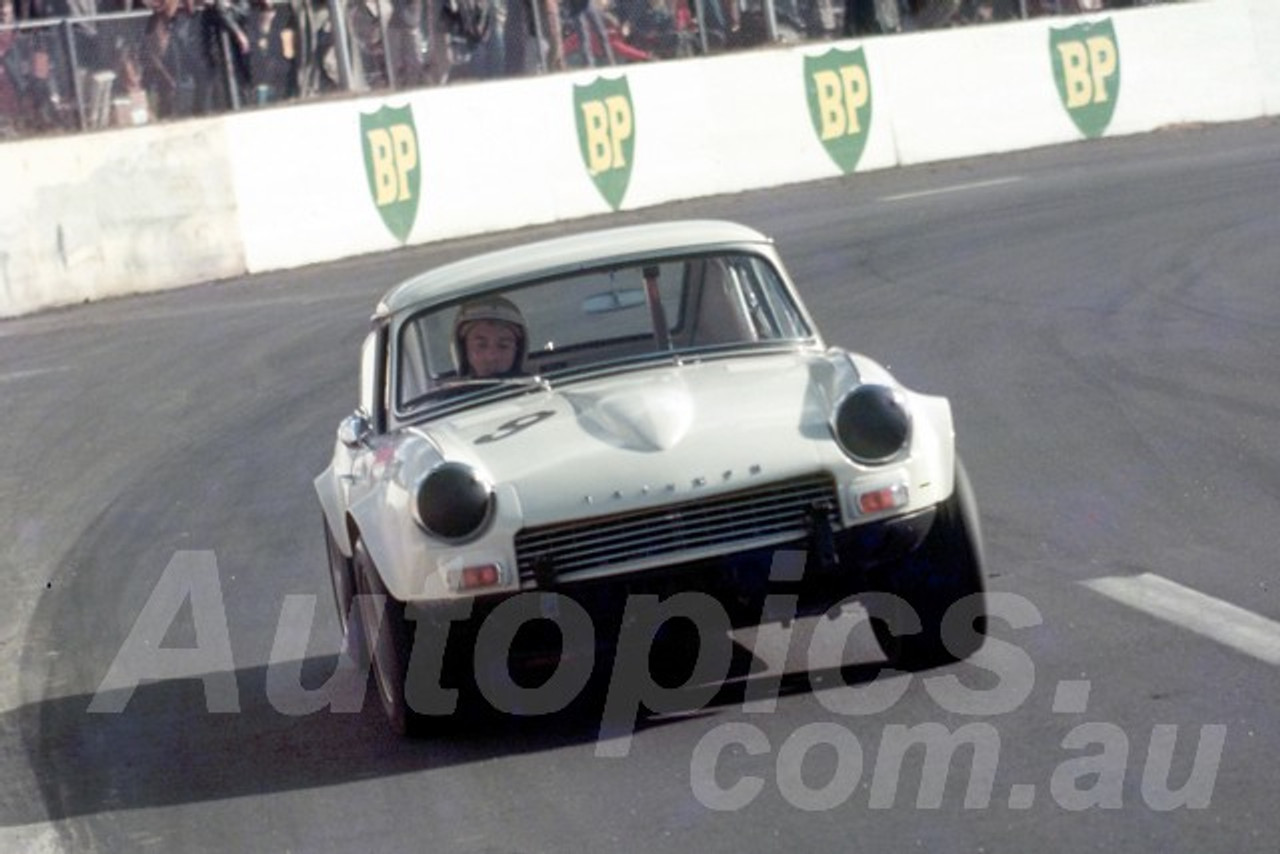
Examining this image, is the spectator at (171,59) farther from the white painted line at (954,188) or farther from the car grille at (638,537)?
the car grille at (638,537)

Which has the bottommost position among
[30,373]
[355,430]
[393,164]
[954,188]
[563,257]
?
[954,188]

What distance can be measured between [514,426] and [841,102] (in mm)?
18389

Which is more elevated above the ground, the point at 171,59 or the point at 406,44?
Answer: the point at 171,59

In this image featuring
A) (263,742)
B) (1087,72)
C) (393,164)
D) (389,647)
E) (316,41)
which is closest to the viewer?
(389,647)

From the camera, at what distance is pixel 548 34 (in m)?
23.8

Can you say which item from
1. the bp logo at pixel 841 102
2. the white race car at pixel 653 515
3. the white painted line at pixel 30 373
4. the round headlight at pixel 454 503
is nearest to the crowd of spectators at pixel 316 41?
the bp logo at pixel 841 102

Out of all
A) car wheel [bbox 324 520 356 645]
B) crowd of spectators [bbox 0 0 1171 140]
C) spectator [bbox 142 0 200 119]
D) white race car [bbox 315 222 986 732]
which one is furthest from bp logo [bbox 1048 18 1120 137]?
white race car [bbox 315 222 986 732]

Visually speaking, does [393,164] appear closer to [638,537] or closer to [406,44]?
[406,44]

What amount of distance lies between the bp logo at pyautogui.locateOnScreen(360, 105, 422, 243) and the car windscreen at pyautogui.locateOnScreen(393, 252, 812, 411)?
48.0ft

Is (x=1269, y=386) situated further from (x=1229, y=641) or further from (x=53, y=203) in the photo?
(x=53, y=203)

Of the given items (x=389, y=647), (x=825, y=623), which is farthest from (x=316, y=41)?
(x=389, y=647)

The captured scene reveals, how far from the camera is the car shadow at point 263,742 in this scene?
629cm

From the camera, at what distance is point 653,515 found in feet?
20.4

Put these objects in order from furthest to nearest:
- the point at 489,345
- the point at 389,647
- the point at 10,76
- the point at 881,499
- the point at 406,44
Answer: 1. the point at 406,44
2. the point at 10,76
3. the point at 489,345
4. the point at 389,647
5. the point at 881,499
